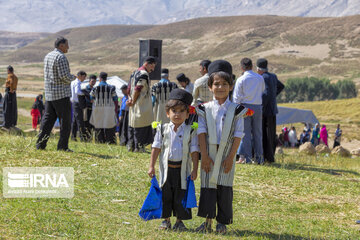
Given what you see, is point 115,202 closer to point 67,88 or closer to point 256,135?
point 67,88

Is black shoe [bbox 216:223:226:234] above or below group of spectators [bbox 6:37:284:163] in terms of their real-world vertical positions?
below

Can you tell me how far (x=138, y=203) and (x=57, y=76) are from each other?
3060 millimetres

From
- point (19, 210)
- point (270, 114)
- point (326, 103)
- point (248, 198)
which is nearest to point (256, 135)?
point (270, 114)

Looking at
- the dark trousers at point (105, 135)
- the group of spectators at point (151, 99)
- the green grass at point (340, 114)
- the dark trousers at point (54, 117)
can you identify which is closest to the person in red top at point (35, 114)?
the dark trousers at point (105, 135)

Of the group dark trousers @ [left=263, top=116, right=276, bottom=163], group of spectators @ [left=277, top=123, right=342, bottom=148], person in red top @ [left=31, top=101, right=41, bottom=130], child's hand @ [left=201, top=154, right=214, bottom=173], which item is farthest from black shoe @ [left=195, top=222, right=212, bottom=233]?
group of spectators @ [left=277, top=123, right=342, bottom=148]

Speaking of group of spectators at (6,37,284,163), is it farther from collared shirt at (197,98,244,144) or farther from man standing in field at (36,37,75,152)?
collared shirt at (197,98,244,144)

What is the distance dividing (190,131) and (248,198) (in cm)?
221

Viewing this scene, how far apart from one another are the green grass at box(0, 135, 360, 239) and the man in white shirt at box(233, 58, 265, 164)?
539 millimetres

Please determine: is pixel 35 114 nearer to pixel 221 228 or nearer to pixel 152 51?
pixel 152 51

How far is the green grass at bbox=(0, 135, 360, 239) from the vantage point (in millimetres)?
4547

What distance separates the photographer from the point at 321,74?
106 metres

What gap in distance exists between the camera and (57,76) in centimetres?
802

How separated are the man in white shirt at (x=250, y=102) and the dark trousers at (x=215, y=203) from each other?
433 centimetres

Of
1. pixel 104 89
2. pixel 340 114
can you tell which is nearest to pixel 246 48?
pixel 340 114
